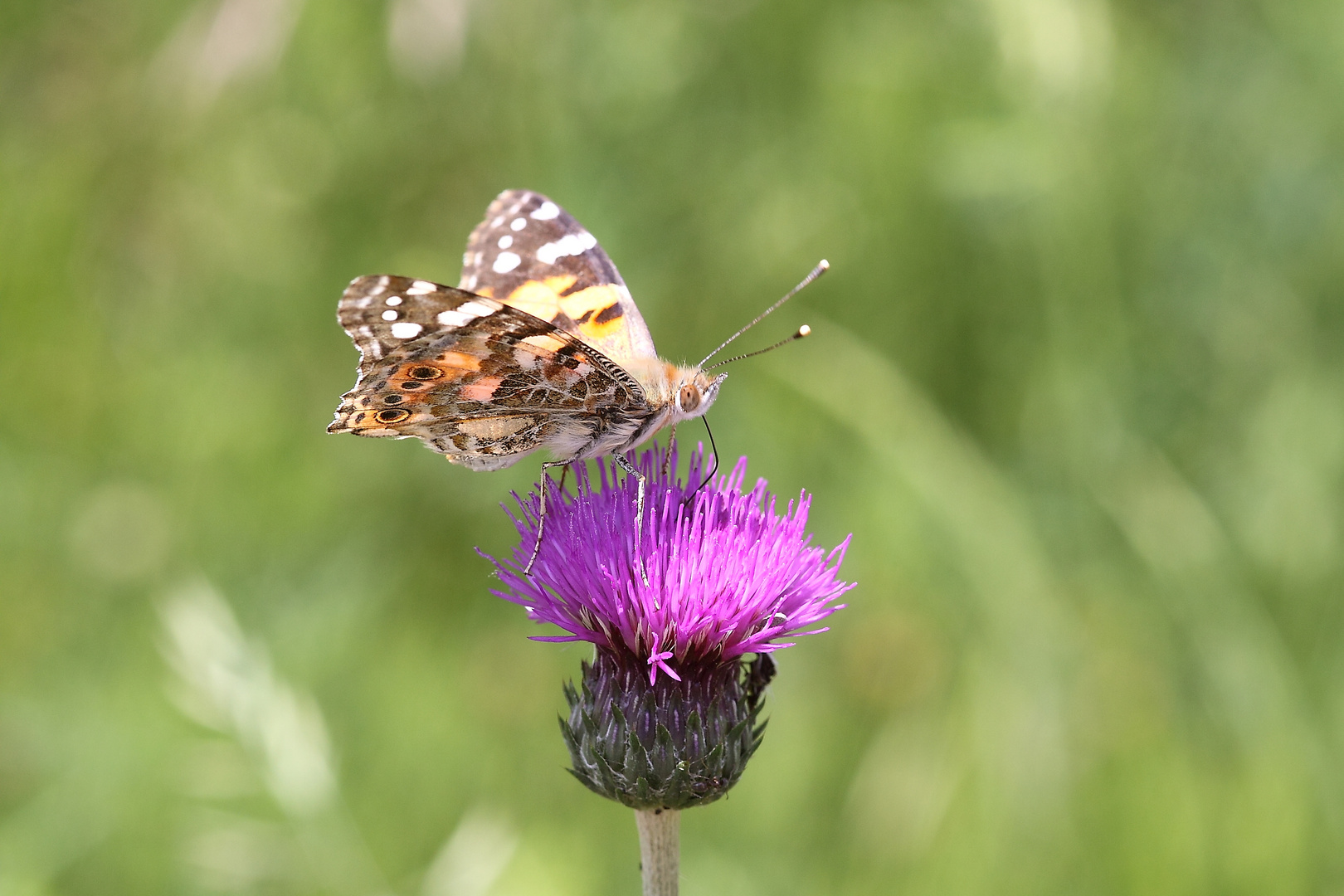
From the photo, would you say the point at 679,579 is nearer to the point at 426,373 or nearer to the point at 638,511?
the point at 638,511

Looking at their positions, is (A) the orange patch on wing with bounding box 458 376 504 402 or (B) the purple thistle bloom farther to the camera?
(A) the orange patch on wing with bounding box 458 376 504 402

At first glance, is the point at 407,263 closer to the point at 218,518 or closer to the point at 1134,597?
the point at 218,518

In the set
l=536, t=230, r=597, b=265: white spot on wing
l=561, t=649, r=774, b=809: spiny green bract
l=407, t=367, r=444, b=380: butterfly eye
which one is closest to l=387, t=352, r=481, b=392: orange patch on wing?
l=407, t=367, r=444, b=380: butterfly eye

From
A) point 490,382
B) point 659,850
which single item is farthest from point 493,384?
point 659,850

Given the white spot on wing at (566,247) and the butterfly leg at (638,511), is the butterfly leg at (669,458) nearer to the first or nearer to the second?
the butterfly leg at (638,511)

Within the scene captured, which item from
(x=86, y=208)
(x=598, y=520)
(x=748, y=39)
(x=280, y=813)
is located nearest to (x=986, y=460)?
(x=748, y=39)

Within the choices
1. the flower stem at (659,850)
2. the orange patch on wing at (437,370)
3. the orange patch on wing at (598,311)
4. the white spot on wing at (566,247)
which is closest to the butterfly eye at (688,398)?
the orange patch on wing at (598,311)

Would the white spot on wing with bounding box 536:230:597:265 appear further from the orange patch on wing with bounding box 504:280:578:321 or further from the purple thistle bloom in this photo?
the purple thistle bloom
